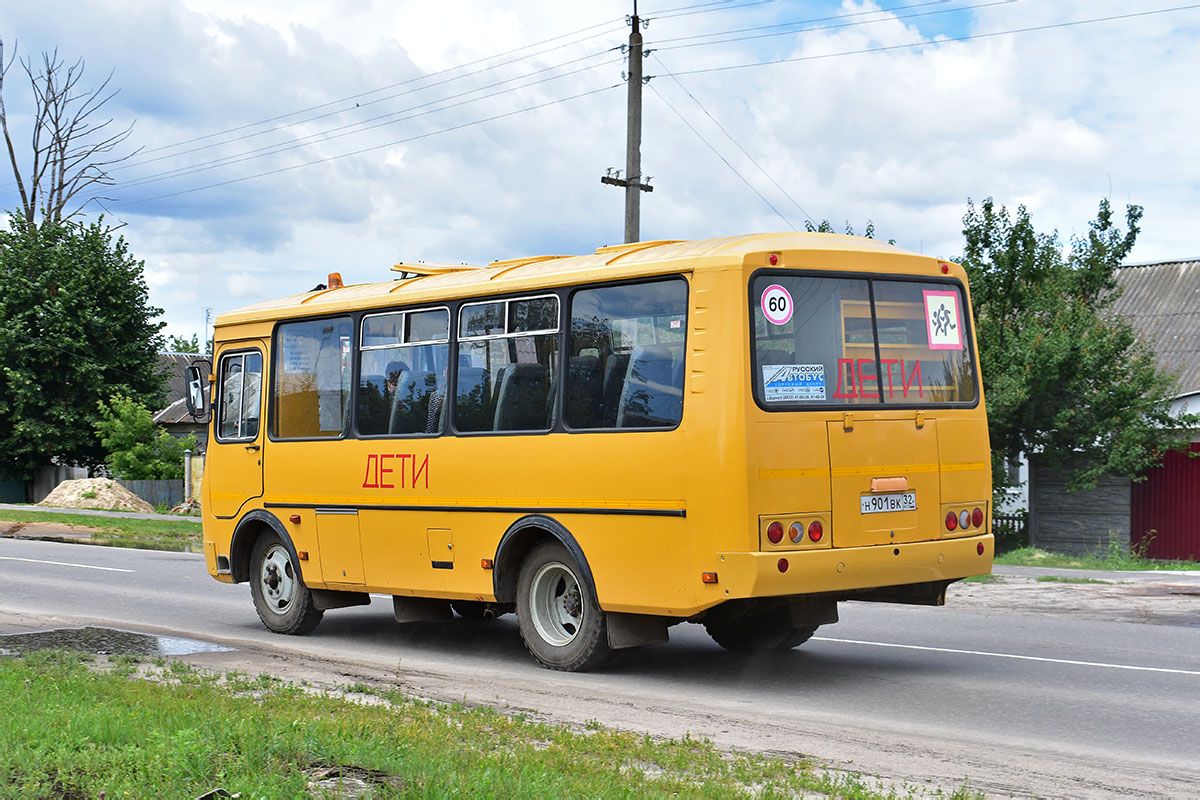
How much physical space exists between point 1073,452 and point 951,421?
17.0 m

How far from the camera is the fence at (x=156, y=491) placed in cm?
4072

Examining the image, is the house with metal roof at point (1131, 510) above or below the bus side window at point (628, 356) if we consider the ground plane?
below

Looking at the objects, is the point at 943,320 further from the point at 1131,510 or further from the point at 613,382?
the point at 1131,510

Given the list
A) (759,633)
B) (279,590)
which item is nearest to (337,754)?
(759,633)

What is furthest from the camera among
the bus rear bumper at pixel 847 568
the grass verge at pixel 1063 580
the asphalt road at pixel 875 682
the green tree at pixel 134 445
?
the green tree at pixel 134 445

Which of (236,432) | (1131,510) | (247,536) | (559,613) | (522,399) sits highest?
(522,399)

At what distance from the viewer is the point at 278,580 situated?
41.2 ft

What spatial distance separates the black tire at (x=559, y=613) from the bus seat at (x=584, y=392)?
0.98 m

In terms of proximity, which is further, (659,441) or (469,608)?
(469,608)

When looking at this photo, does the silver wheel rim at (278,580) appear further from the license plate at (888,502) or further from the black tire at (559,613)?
the license plate at (888,502)

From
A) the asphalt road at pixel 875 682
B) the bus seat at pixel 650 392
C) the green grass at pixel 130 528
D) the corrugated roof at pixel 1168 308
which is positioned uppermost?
the corrugated roof at pixel 1168 308

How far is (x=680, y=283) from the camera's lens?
29.7 ft

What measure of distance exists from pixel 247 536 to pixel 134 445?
101ft

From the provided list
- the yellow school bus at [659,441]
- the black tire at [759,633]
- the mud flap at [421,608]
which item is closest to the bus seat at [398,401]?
the yellow school bus at [659,441]
